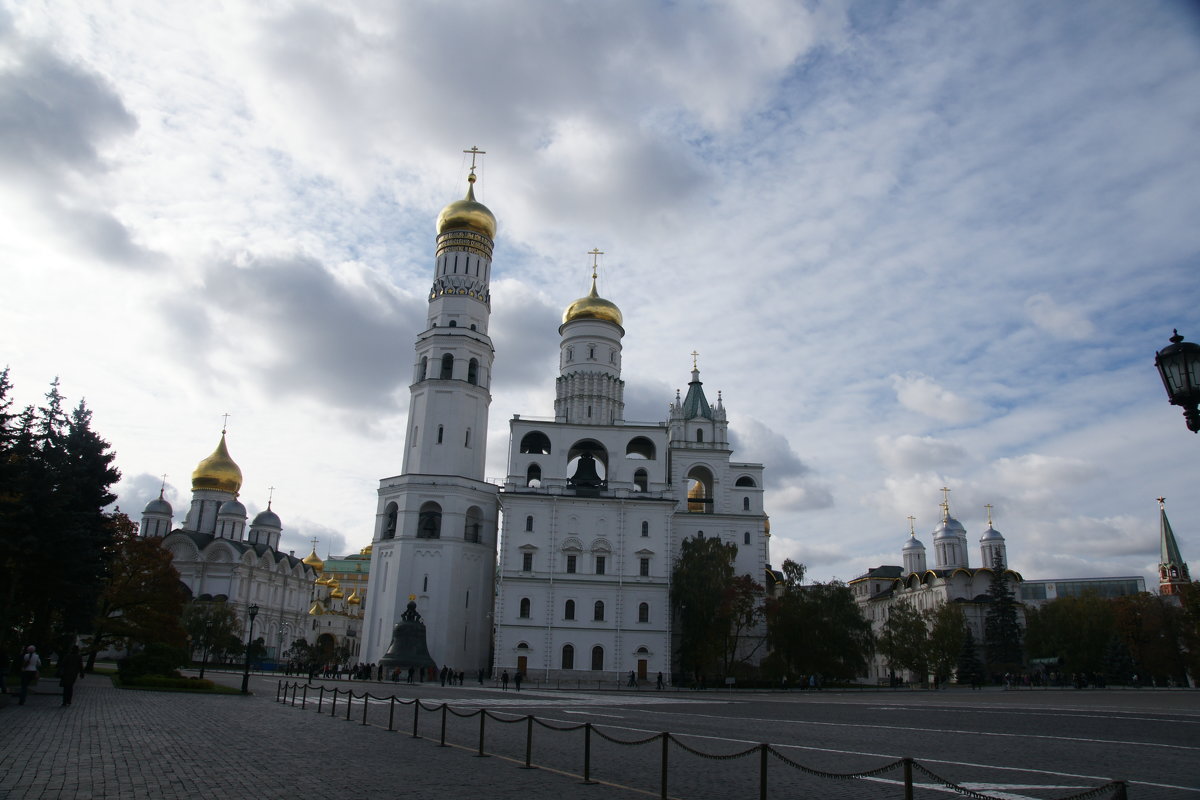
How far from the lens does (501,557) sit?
4759 centimetres

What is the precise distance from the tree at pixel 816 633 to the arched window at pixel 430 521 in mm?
19513

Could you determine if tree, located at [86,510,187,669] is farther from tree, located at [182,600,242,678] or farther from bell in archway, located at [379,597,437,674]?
tree, located at [182,600,242,678]

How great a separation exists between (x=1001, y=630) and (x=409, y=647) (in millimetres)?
48844

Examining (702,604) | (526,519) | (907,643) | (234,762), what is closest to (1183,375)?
(234,762)

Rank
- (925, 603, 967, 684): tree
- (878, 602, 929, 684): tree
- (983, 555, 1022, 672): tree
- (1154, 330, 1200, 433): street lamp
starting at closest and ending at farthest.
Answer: (1154, 330, 1200, 433): street lamp → (878, 602, 929, 684): tree → (925, 603, 967, 684): tree → (983, 555, 1022, 672): tree

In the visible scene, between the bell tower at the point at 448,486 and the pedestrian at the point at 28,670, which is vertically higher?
the bell tower at the point at 448,486

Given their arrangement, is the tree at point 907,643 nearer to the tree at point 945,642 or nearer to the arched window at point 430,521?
the tree at point 945,642

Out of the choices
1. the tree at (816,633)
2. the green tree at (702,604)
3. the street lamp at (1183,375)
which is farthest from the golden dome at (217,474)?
the street lamp at (1183,375)

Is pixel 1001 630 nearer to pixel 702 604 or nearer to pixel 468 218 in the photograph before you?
pixel 702 604

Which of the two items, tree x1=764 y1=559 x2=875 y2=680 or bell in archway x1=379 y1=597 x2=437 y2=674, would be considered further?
tree x1=764 y1=559 x2=875 y2=680

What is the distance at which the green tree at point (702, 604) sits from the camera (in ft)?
148

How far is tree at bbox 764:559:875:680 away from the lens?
151 ft

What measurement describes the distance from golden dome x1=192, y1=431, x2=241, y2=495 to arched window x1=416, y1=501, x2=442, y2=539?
3597 centimetres

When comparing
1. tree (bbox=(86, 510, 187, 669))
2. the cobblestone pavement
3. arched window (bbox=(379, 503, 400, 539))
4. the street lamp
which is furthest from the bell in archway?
the street lamp
